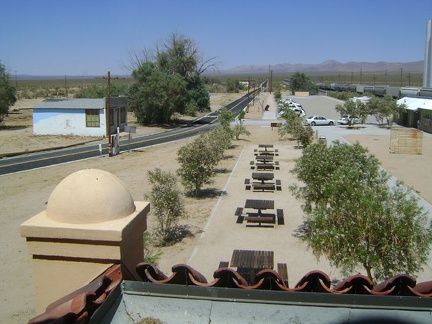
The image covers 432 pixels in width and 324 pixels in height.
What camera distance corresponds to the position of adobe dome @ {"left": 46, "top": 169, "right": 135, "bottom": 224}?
4.10 m

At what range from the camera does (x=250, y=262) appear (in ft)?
37.8

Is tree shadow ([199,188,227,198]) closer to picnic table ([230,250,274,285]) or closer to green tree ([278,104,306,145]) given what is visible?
picnic table ([230,250,274,285])

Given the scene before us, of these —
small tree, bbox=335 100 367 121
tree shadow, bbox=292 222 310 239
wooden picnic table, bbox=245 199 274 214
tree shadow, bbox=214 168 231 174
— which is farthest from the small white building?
tree shadow, bbox=292 222 310 239

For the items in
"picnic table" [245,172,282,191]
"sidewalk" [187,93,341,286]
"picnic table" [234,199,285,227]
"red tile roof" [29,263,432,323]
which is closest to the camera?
"red tile roof" [29,263,432,323]

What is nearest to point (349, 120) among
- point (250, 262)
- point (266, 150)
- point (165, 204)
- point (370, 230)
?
point (266, 150)

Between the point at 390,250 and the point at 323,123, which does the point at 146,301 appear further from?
the point at 323,123

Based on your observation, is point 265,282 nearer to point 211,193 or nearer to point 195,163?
point 195,163

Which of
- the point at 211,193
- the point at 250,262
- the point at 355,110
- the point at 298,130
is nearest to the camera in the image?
the point at 250,262

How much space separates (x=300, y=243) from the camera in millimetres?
14664

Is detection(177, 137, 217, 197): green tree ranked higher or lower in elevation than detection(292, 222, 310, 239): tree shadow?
higher

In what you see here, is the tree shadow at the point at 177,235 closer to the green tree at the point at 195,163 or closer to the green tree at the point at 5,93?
the green tree at the point at 195,163

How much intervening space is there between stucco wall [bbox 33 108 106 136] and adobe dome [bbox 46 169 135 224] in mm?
41296

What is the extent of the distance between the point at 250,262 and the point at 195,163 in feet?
31.2

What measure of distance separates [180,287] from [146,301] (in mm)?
266
